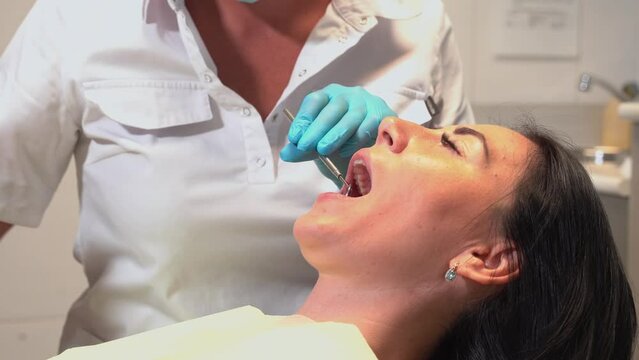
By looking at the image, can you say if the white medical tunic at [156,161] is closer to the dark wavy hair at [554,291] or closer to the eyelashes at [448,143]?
the eyelashes at [448,143]

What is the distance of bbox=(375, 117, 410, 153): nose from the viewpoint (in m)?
1.07

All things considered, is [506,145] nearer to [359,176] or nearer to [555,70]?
[359,176]

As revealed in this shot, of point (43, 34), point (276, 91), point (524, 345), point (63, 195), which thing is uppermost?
point (43, 34)

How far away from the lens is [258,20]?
4.26 ft

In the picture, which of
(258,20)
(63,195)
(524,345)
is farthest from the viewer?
(63,195)

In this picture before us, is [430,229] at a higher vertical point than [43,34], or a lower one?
lower

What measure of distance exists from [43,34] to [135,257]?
1.30ft

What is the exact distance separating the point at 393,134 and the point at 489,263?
223 mm

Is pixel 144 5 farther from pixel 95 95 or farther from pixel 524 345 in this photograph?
pixel 524 345

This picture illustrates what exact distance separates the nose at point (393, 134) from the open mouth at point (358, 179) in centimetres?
4

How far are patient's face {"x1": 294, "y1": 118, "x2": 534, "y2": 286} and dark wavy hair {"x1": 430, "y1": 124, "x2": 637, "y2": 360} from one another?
4 centimetres

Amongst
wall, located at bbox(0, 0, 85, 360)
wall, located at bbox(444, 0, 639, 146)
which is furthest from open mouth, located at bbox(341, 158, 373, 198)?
wall, located at bbox(444, 0, 639, 146)

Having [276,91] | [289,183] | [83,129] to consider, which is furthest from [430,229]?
[83,129]

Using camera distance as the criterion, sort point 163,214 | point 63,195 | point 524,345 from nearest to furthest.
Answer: point 524,345
point 163,214
point 63,195
